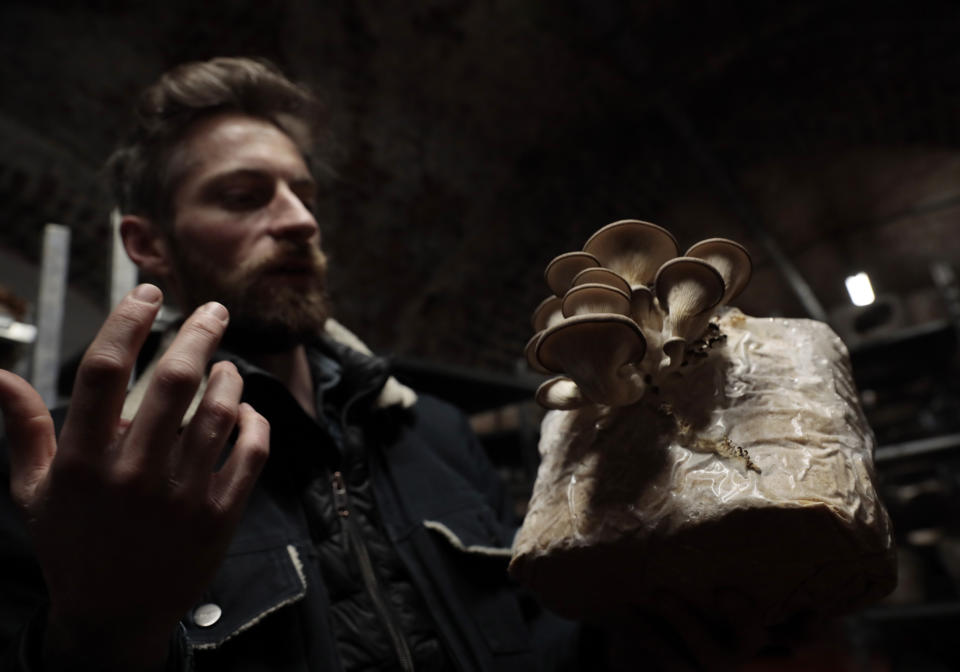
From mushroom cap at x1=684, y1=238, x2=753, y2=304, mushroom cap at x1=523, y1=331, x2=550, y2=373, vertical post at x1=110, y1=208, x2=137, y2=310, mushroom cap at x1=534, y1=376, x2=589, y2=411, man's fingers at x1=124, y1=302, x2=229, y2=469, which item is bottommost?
vertical post at x1=110, y1=208, x2=137, y2=310

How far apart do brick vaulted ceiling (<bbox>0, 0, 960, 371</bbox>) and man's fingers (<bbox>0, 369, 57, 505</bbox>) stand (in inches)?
155

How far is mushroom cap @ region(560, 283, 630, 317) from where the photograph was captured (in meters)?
0.78

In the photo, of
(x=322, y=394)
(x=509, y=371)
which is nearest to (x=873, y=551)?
(x=322, y=394)

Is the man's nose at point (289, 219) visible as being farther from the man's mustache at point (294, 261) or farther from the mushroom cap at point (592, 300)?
the mushroom cap at point (592, 300)

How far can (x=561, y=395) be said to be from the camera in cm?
87

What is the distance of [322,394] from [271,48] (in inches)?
139

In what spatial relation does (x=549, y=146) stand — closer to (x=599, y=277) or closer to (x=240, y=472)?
(x=599, y=277)

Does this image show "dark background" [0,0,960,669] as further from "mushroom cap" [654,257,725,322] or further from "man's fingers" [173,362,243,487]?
"man's fingers" [173,362,243,487]

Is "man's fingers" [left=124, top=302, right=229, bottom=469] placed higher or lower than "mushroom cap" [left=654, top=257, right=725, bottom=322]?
lower

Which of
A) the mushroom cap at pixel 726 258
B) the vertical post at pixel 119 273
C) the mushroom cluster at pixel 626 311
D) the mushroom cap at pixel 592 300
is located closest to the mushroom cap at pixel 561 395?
the mushroom cluster at pixel 626 311

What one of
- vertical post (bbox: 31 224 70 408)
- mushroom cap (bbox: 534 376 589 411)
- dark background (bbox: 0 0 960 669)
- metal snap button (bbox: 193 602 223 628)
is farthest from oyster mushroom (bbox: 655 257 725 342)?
dark background (bbox: 0 0 960 669)

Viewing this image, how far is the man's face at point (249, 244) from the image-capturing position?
1318 millimetres

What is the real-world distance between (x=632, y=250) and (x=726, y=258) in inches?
4.6

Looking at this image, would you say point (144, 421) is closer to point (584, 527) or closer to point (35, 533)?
point (35, 533)
